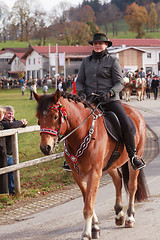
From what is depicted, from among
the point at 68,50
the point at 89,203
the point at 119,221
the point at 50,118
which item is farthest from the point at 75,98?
the point at 68,50

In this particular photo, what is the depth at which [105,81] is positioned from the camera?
5.46 metres

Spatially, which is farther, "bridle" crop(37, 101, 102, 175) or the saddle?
the saddle

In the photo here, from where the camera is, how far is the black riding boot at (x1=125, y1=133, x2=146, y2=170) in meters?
5.46

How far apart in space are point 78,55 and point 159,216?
76564mm

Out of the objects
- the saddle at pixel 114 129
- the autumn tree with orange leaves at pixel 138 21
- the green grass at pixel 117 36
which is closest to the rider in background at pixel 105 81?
the saddle at pixel 114 129

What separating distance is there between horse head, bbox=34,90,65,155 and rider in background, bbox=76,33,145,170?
101 centimetres

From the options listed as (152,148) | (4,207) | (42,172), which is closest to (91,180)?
(4,207)

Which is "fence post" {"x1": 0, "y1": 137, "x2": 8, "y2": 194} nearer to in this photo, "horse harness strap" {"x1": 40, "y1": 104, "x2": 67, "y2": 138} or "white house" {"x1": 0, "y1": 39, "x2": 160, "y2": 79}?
"horse harness strap" {"x1": 40, "y1": 104, "x2": 67, "y2": 138}

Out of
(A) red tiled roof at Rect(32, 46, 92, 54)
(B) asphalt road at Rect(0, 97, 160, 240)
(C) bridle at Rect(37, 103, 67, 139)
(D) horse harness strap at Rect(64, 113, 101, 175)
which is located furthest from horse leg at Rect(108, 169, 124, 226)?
(A) red tiled roof at Rect(32, 46, 92, 54)

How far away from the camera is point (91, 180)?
4.70 m

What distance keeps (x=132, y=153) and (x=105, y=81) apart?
1.17 metres

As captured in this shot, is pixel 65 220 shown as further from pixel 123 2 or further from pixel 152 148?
pixel 123 2

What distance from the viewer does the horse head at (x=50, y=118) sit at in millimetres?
4188

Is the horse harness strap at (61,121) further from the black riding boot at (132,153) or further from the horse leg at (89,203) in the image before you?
the black riding boot at (132,153)
